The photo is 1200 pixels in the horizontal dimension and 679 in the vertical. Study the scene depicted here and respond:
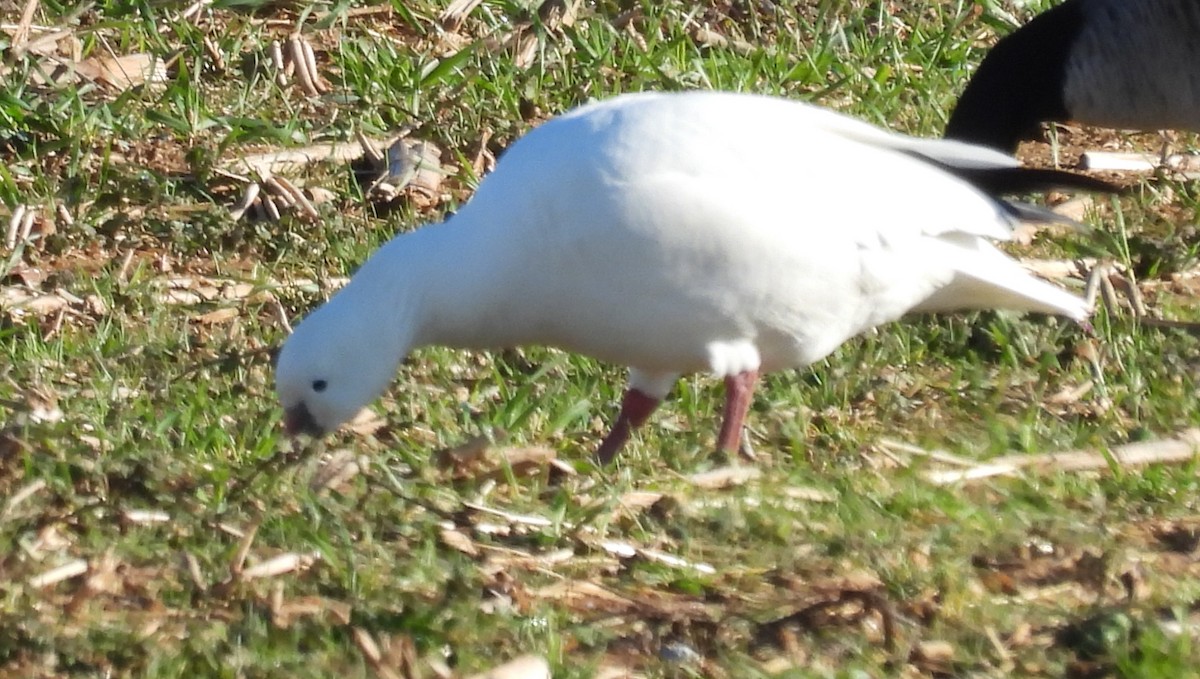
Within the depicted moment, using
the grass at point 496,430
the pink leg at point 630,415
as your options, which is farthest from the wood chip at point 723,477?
the pink leg at point 630,415

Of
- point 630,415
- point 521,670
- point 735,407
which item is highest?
point 521,670

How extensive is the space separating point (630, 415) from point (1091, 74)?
12.6 ft

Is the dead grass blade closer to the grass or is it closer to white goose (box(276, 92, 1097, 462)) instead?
the grass

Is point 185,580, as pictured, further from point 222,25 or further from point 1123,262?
point 222,25

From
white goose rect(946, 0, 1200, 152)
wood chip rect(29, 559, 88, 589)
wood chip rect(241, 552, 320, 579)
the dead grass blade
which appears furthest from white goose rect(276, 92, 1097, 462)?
white goose rect(946, 0, 1200, 152)

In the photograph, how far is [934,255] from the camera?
5125 mm

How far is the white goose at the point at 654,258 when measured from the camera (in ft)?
15.0

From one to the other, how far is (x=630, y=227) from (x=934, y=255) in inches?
39.7

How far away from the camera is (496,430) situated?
512 centimetres

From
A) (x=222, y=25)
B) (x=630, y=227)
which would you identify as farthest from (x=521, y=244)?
(x=222, y=25)

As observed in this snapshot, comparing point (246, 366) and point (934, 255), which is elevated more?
point (934, 255)

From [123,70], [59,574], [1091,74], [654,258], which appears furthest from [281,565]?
[1091,74]

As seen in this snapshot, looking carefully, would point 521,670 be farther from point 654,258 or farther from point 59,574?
point 654,258

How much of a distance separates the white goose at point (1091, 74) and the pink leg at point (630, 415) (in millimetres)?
2716
